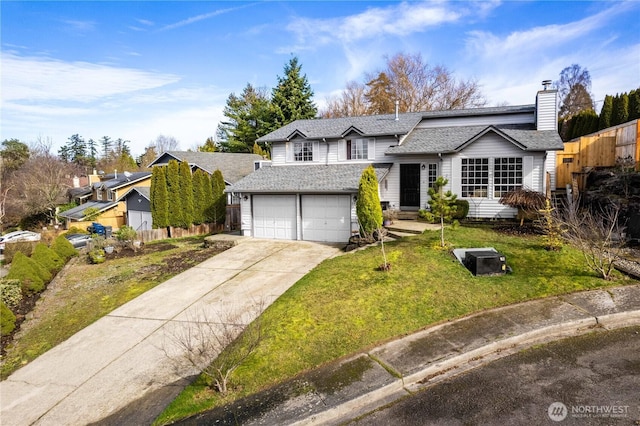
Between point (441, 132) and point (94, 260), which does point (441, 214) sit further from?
point (94, 260)

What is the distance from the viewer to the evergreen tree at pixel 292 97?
3938 cm

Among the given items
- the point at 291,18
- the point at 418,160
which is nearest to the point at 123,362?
the point at 291,18

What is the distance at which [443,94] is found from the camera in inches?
1534

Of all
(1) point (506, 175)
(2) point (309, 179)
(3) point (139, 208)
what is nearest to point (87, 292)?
(2) point (309, 179)

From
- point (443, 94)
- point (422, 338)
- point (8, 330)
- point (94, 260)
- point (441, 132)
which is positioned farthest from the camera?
point (443, 94)

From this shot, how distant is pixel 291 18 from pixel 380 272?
10904mm

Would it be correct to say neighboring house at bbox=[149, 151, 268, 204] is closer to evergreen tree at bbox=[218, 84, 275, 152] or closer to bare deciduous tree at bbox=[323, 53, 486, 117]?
evergreen tree at bbox=[218, 84, 275, 152]

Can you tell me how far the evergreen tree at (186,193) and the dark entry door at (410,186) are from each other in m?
13.1

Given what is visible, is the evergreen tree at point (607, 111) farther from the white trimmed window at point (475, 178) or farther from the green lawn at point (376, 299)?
the green lawn at point (376, 299)

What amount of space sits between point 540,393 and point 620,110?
25.1m

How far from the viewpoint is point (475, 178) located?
16125mm

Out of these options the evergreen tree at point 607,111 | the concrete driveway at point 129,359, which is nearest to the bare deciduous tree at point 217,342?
the concrete driveway at point 129,359

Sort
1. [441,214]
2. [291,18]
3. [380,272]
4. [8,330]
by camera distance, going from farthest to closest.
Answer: [291,18] → [441,214] → [380,272] → [8,330]

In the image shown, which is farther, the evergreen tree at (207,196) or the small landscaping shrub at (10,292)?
the evergreen tree at (207,196)
